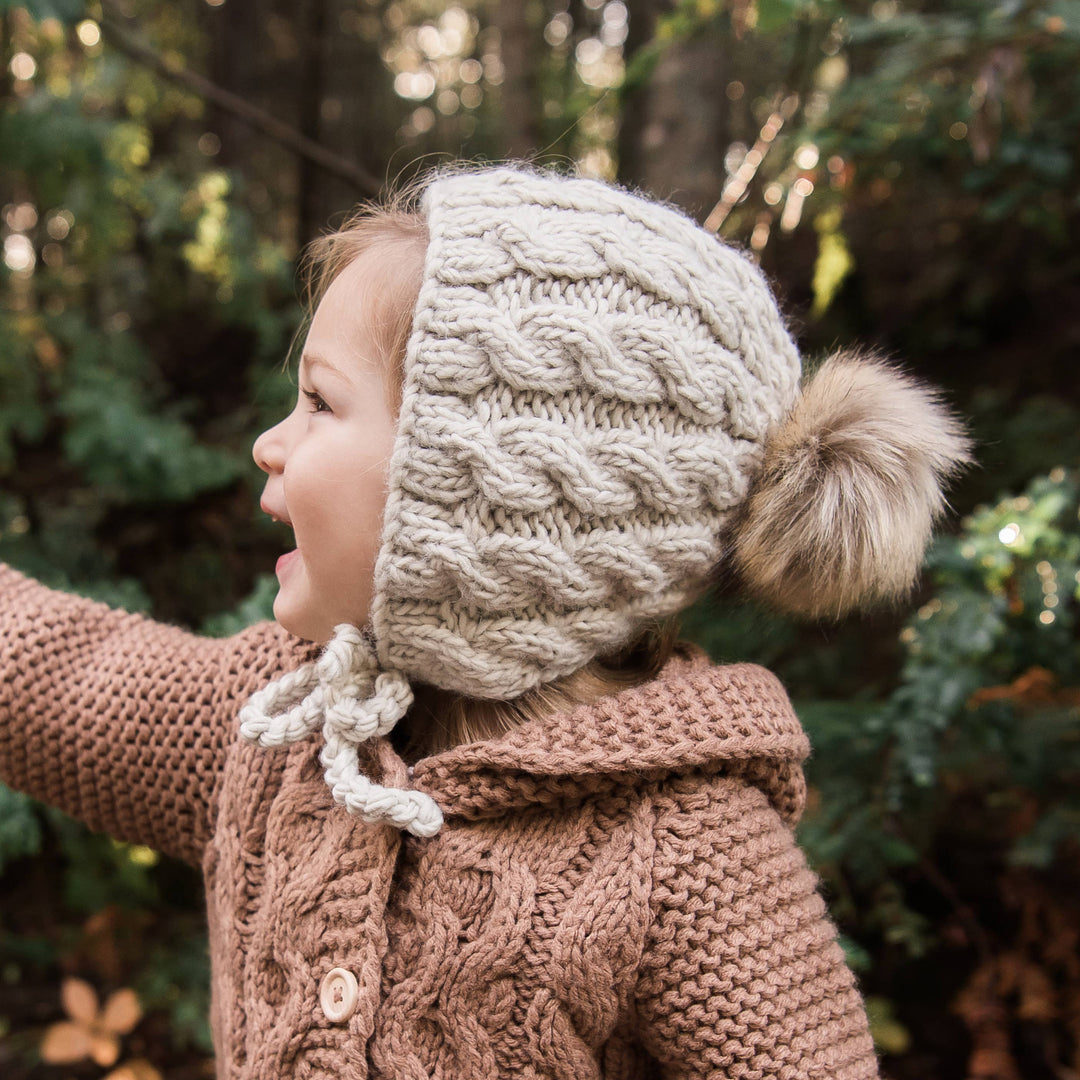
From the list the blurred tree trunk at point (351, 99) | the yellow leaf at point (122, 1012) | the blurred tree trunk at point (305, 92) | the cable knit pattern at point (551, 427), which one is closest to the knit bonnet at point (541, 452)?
the cable knit pattern at point (551, 427)

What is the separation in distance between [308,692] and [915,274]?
3.26 m

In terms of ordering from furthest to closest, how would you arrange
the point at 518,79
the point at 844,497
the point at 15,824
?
the point at 518,79, the point at 15,824, the point at 844,497

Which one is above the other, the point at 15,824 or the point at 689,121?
the point at 689,121

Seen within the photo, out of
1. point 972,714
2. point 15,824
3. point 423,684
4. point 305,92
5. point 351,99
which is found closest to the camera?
point 423,684

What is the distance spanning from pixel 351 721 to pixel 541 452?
41cm

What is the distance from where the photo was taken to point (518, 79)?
3.15 metres

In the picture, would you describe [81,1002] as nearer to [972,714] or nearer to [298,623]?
[298,623]

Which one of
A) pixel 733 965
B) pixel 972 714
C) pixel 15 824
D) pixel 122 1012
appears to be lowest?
pixel 122 1012

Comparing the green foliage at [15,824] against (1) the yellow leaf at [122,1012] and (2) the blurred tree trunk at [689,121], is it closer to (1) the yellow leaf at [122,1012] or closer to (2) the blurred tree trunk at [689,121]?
(1) the yellow leaf at [122,1012]

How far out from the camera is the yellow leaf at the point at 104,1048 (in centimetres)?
225

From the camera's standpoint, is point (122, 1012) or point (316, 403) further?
point (122, 1012)

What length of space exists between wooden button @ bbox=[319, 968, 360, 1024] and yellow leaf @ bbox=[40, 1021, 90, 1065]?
1650 millimetres

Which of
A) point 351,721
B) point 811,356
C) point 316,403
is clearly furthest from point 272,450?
point 811,356

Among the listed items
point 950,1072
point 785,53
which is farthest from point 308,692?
point 785,53
